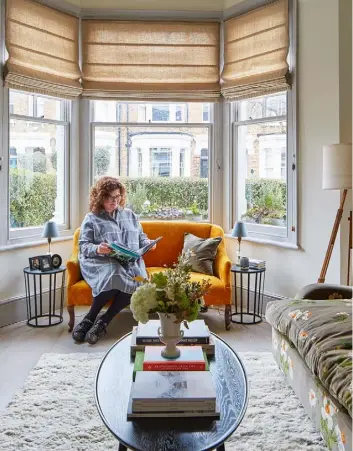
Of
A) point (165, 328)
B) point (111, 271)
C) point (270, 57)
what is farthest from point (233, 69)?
point (165, 328)

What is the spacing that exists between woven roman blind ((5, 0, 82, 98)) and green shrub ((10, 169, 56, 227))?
782mm

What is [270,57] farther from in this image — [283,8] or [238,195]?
[238,195]

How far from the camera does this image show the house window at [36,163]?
158 inches

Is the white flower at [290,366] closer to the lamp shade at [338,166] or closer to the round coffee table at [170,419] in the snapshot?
the round coffee table at [170,419]

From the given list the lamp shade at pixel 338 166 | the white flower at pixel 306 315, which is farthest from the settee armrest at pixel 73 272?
the lamp shade at pixel 338 166

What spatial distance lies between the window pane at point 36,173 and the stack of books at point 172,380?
2370mm

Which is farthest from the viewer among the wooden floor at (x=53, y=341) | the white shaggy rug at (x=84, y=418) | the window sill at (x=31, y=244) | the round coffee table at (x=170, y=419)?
the window sill at (x=31, y=244)

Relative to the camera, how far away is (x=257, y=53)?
4121 mm

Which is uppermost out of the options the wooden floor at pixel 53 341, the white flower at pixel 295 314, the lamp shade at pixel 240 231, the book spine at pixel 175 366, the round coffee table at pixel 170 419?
the lamp shade at pixel 240 231

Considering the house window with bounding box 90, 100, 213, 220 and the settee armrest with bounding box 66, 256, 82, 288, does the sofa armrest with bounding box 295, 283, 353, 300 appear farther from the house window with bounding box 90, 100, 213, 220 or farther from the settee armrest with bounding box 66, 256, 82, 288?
the house window with bounding box 90, 100, 213, 220

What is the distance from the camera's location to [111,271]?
3504mm

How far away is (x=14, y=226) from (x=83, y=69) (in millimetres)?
1688

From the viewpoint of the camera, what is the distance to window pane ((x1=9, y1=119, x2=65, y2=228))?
404cm

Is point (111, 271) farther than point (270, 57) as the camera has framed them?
No
